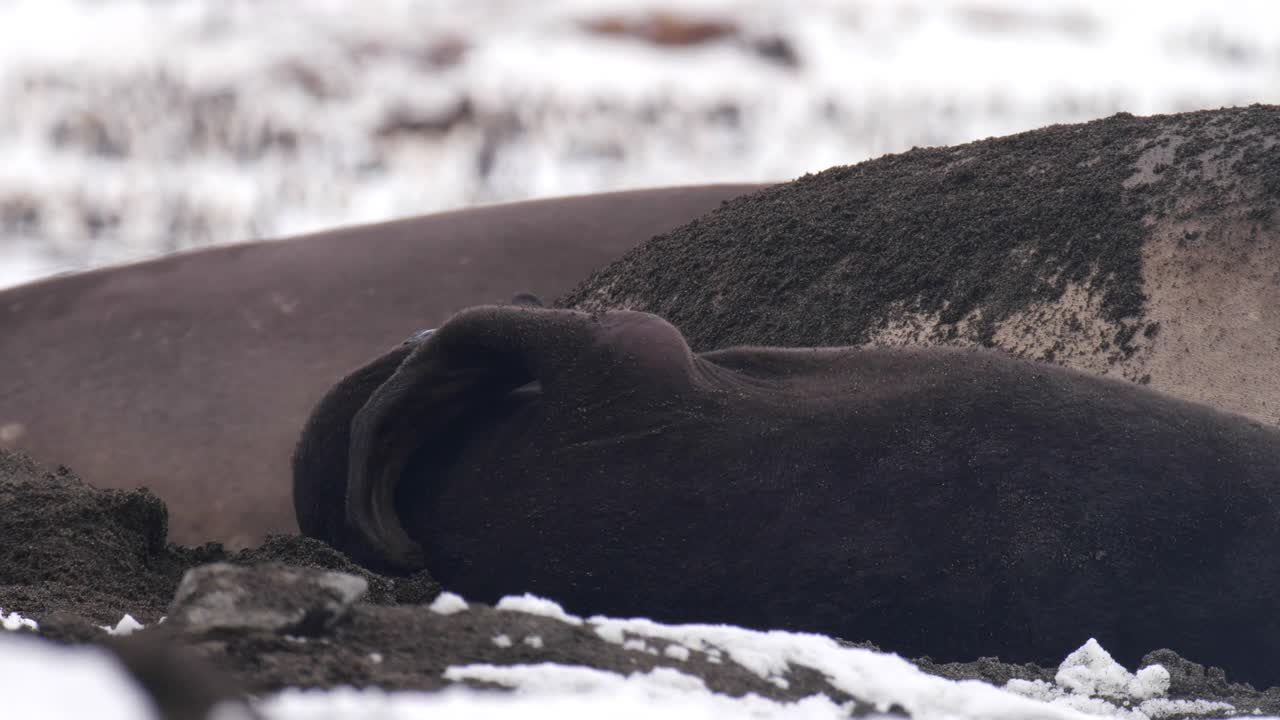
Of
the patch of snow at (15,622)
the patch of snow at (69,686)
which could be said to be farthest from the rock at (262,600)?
the patch of snow at (15,622)

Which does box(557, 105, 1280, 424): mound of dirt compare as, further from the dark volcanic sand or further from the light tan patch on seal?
the light tan patch on seal

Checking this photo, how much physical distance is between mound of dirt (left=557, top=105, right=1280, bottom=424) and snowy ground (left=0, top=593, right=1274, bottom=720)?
→ 0.50m

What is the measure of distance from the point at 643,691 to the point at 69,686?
35 centimetres

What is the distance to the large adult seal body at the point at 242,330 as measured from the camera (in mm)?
2670

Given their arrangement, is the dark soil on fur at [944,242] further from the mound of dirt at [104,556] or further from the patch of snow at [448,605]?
the patch of snow at [448,605]

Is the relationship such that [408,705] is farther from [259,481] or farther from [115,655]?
[259,481]

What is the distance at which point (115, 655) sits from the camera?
71 centimetres

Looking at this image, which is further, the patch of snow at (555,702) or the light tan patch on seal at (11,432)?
the light tan patch on seal at (11,432)

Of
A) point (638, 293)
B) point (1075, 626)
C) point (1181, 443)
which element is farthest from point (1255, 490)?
point (638, 293)

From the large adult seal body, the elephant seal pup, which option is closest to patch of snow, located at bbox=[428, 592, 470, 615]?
the elephant seal pup

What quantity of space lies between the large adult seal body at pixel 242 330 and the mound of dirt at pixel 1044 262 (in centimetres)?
88

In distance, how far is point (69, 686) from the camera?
0.72 metres

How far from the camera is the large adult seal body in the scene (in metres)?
2.67

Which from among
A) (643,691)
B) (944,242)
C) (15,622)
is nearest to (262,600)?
(643,691)
